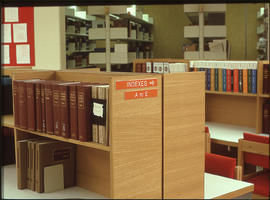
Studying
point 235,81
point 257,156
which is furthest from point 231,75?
point 257,156

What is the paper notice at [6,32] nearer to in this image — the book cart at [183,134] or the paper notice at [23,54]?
the paper notice at [23,54]

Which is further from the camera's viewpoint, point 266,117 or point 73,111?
point 266,117

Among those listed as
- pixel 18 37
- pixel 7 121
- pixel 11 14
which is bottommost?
pixel 7 121

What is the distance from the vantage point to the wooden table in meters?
2.32

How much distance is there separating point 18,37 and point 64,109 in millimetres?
2691

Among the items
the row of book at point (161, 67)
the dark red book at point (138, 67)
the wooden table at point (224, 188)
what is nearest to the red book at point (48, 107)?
the wooden table at point (224, 188)

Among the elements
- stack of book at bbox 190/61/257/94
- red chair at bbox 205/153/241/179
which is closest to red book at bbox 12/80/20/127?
red chair at bbox 205/153/241/179

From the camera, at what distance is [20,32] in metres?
4.57

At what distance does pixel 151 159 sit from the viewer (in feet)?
6.39

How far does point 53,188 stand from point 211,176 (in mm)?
993

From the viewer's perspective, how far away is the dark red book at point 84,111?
200 cm

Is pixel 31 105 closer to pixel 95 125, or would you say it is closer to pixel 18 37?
pixel 95 125

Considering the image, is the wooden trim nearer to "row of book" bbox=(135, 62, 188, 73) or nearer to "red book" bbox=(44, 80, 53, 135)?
"red book" bbox=(44, 80, 53, 135)

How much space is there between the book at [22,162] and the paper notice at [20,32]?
95.7 inches
